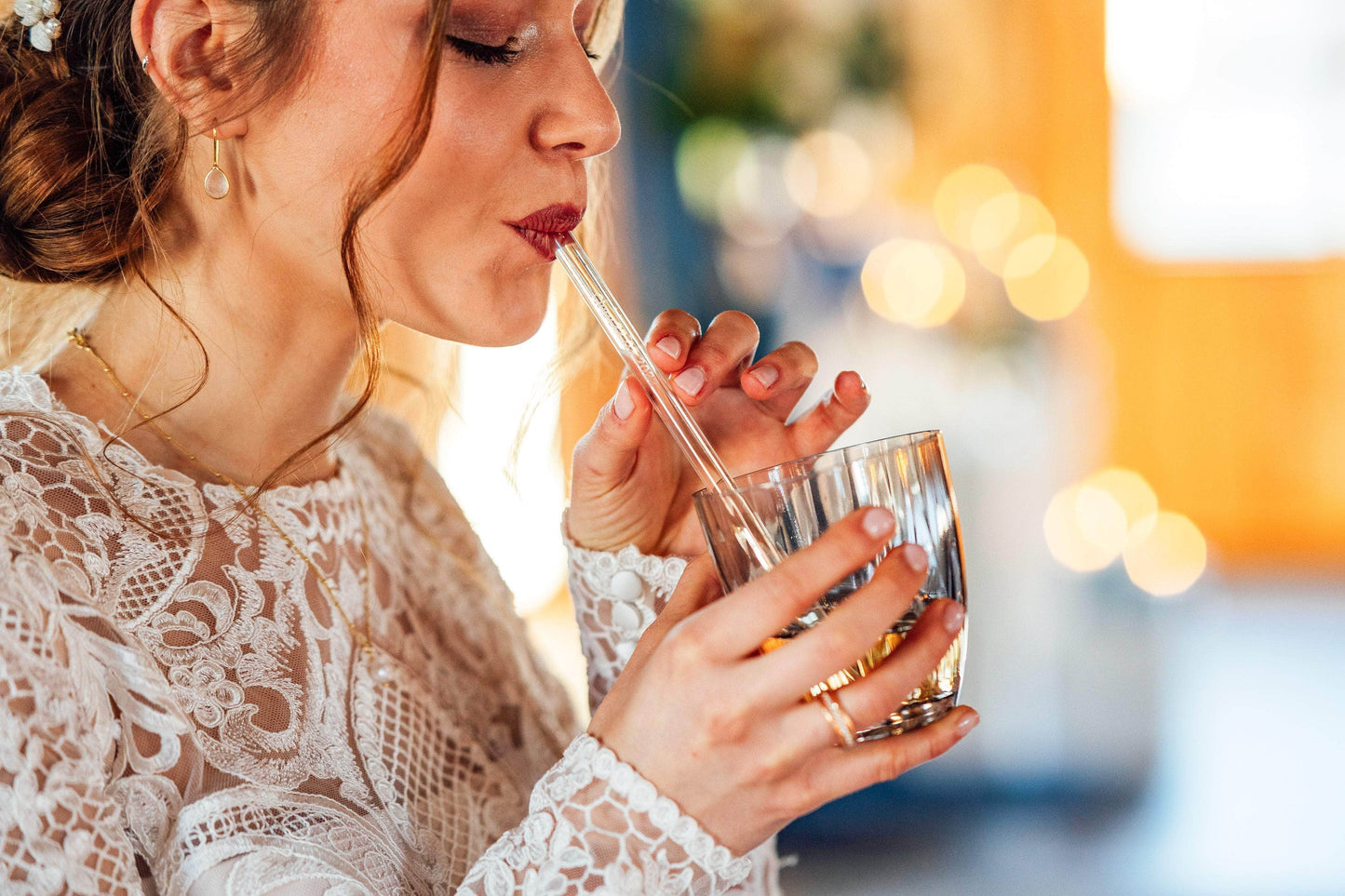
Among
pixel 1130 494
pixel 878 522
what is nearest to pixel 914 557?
pixel 878 522

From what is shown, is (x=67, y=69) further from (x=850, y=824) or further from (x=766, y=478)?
(x=850, y=824)

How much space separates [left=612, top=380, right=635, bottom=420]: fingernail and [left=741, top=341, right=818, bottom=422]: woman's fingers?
9 cm

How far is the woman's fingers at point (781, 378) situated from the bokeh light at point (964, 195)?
1.86 metres

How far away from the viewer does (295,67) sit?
2.46 ft

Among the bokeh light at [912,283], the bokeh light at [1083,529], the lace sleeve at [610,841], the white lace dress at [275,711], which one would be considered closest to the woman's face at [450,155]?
the white lace dress at [275,711]

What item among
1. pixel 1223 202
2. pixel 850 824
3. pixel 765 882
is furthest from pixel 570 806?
pixel 1223 202

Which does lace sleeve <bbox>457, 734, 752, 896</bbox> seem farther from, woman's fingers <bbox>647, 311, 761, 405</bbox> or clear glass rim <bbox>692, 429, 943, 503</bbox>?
woman's fingers <bbox>647, 311, 761, 405</bbox>

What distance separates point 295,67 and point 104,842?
1.64 ft

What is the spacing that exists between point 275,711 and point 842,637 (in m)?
0.48

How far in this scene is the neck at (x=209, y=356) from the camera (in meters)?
0.86

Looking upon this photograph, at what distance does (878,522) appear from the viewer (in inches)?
21.2

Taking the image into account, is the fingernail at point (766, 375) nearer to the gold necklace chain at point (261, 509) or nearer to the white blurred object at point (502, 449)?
the gold necklace chain at point (261, 509)

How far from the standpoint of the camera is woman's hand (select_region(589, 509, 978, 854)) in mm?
534

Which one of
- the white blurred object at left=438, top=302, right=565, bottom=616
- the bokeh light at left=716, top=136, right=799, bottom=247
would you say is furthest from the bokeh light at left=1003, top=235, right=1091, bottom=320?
the white blurred object at left=438, top=302, right=565, bottom=616
